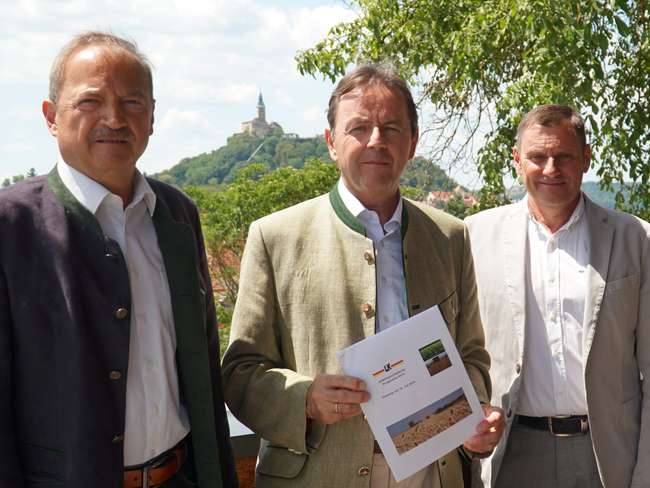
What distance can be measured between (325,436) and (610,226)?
1.88 metres

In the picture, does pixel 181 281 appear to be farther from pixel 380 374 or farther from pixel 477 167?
pixel 477 167

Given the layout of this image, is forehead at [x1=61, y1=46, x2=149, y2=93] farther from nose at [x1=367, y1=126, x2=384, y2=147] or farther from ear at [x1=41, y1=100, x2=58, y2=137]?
nose at [x1=367, y1=126, x2=384, y2=147]

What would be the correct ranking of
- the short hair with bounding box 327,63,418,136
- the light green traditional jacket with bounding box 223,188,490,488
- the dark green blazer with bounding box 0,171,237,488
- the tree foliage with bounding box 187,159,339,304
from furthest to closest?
the tree foliage with bounding box 187,159,339,304, the short hair with bounding box 327,63,418,136, the light green traditional jacket with bounding box 223,188,490,488, the dark green blazer with bounding box 0,171,237,488

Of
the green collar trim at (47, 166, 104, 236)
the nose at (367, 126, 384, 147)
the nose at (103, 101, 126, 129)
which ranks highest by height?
the nose at (103, 101, 126, 129)

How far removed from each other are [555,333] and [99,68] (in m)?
2.36

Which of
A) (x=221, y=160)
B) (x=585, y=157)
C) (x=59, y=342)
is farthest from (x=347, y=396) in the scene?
(x=221, y=160)

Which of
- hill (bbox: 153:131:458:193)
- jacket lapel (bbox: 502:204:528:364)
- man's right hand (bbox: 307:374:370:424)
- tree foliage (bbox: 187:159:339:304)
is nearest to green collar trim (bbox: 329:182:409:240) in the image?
man's right hand (bbox: 307:374:370:424)

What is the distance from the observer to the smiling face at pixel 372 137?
9.06 feet

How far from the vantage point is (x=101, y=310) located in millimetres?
2311

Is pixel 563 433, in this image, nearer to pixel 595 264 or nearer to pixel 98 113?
pixel 595 264

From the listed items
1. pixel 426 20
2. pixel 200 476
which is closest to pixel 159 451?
pixel 200 476

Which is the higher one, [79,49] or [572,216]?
[79,49]

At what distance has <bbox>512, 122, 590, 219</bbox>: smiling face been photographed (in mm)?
3725

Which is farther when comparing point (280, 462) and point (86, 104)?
point (280, 462)
